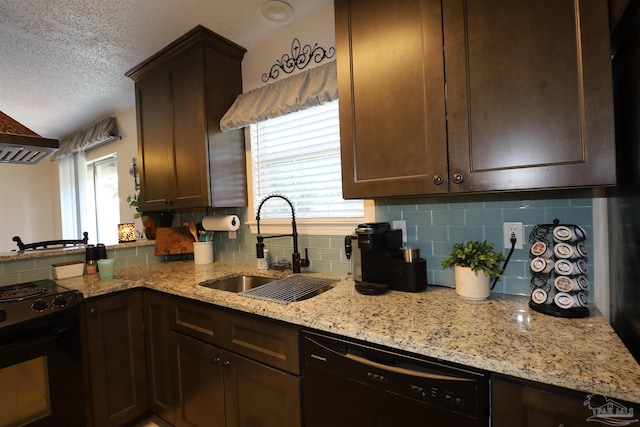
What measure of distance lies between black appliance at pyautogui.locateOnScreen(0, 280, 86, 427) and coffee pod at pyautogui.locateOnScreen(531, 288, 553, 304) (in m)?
2.17

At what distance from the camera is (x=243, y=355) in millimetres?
1373

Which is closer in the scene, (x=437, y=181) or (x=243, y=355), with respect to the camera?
(x=437, y=181)

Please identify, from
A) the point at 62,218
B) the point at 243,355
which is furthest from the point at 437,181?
the point at 62,218

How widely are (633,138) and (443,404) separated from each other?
92 centimetres

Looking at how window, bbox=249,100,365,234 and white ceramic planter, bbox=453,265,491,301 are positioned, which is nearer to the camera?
white ceramic planter, bbox=453,265,491,301

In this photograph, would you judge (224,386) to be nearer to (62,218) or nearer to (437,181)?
(437,181)

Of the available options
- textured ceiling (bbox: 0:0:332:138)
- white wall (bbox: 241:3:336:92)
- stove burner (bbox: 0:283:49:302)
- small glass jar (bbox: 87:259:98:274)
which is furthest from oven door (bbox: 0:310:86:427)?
white wall (bbox: 241:3:336:92)

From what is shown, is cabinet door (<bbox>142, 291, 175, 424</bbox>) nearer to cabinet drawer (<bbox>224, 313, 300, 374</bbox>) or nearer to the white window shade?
cabinet drawer (<bbox>224, 313, 300, 374</bbox>)

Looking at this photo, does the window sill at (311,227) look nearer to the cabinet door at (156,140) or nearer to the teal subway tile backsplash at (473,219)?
the teal subway tile backsplash at (473,219)

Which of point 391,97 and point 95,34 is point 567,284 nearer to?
point 391,97

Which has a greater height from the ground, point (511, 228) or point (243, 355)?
point (511, 228)

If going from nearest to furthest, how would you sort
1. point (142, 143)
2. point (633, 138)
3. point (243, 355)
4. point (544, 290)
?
point (633, 138)
point (544, 290)
point (243, 355)
point (142, 143)

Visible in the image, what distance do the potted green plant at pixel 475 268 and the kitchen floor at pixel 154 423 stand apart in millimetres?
1999

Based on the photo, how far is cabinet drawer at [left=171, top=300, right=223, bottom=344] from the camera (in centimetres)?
149
